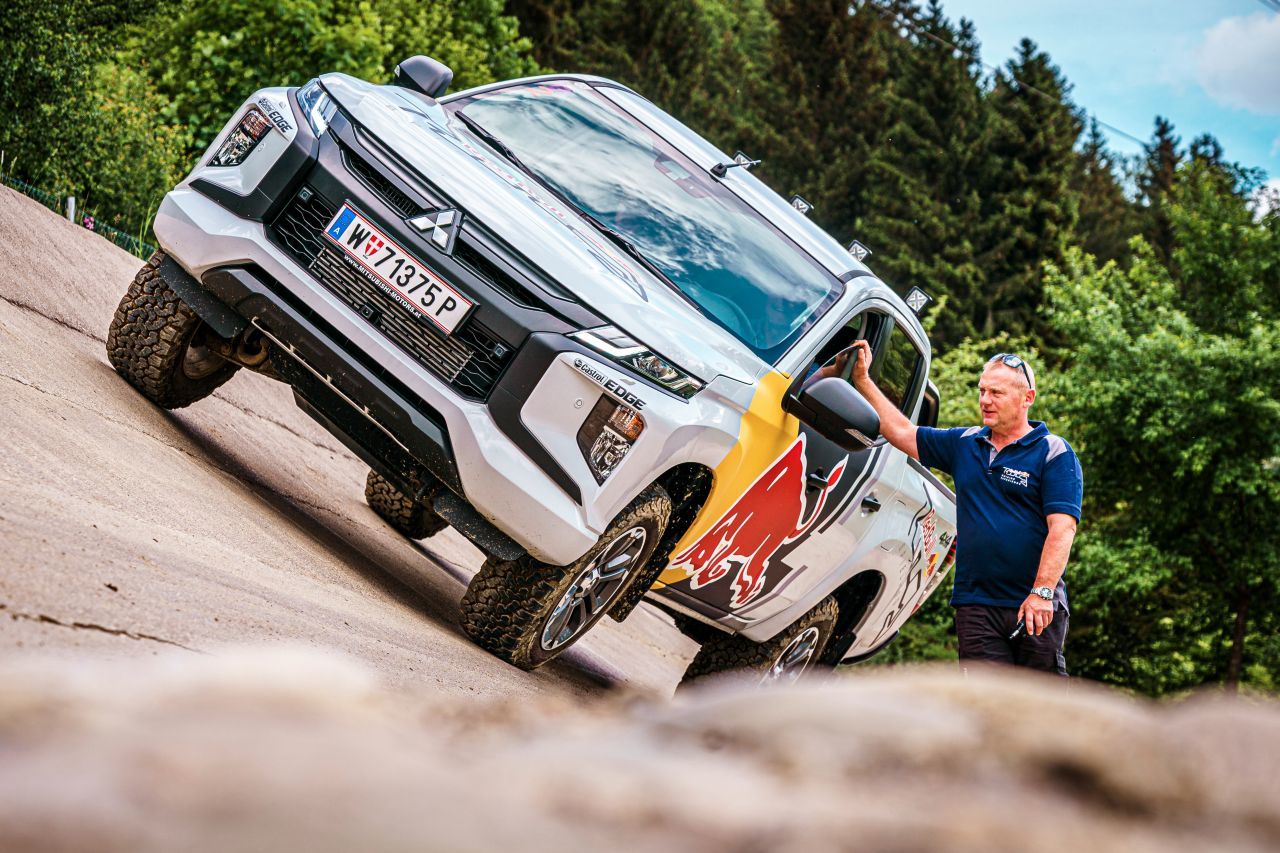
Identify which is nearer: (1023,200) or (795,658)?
(795,658)

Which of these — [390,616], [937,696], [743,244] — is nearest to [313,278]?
[390,616]

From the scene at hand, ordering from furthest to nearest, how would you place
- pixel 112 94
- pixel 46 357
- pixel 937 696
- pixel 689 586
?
pixel 112 94 < pixel 46 357 < pixel 689 586 < pixel 937 696

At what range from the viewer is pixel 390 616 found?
525 centimetres

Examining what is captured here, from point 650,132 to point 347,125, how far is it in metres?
1.62

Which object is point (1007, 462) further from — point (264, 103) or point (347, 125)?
point (264, 103)

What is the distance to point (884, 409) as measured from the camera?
6.21 m

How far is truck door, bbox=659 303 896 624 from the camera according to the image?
5805mm

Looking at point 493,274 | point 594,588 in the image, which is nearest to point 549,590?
point 594,588

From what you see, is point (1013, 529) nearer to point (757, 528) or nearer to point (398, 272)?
point (757, 528)

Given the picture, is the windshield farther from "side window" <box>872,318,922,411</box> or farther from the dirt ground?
the dirt ground

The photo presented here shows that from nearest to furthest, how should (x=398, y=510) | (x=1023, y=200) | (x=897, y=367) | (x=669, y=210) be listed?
(x=669, y=210)
(x=897, y=367)
(x=398, y=510)
(x=1023, y=200)

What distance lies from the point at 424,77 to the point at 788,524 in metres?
2.67

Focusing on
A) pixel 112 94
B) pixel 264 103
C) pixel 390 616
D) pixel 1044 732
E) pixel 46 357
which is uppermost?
pixel 1044 732

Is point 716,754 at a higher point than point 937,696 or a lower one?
lower
